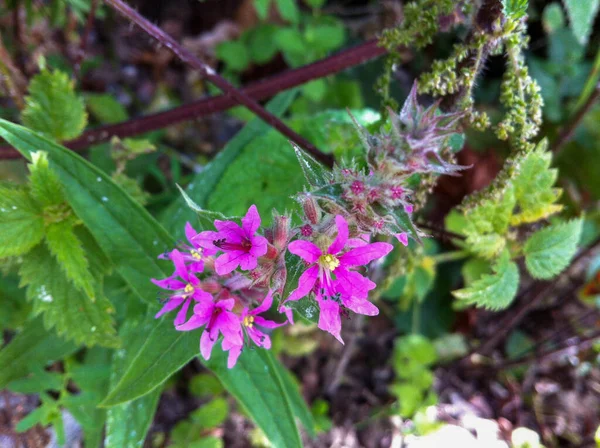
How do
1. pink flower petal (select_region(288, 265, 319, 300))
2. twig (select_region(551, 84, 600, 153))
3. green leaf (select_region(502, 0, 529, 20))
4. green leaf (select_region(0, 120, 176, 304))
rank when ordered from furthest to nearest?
twig (select_region(551, 84, 600, 153)), green leaf (select_region(0, 120, 176, 304)), green leaf (select_region(502, 0, 529, 20)), pink flower petal (select_region(288, 265, 319, 300))

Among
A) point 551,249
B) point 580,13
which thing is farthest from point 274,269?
point 580,13

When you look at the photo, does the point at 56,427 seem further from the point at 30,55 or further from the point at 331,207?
the point at 30,55

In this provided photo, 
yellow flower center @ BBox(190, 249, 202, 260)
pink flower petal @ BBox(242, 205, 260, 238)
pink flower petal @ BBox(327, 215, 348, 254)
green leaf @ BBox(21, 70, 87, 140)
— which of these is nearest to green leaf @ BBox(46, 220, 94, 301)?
yellow flower center @ BBox(190, 249, 202, 260)

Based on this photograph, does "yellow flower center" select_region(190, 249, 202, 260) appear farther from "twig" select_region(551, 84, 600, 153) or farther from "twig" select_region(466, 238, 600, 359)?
"twig" select_region(466, 238, 600, 359)

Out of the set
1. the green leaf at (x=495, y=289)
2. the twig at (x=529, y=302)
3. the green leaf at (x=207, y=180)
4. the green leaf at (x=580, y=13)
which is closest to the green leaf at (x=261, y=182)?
the green leaf at (x=207, y=180)

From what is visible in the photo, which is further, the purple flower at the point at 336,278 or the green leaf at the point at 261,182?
the green leaf at the point at 261,182

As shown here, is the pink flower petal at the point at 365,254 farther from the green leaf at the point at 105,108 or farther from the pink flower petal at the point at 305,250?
the green leaf at the point at 105,108
